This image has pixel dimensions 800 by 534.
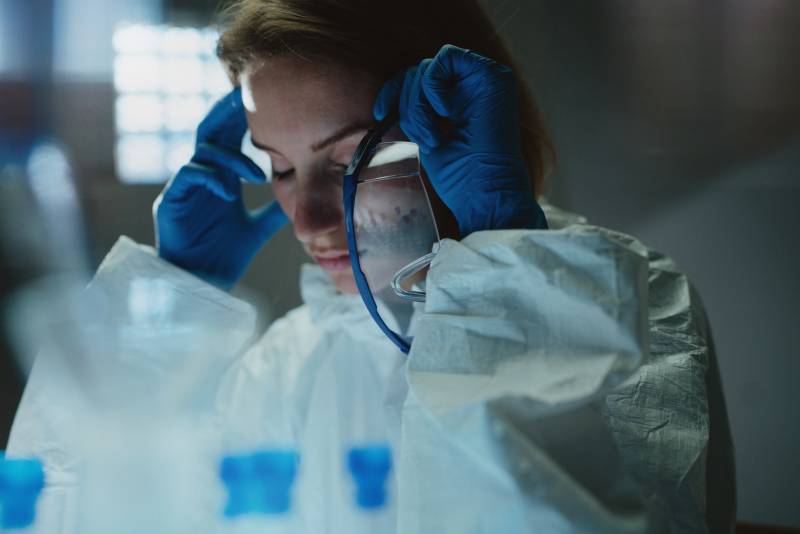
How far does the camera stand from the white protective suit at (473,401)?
581 mm

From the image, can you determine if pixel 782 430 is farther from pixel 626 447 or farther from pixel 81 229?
pixel 81 229

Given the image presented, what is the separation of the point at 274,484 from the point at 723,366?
820 mm

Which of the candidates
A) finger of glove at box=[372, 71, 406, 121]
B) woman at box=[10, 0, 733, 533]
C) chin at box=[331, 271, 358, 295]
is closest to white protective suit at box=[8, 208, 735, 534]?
woman at box=[10, 0, 733, 533]

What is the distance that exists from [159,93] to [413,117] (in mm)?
768

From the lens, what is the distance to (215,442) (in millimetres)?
1089

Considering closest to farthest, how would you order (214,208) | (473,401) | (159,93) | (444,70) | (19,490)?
(473,401) → (444,70) → (19,490) → (214,208) → (159,93)

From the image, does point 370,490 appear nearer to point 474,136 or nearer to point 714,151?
point 474,136

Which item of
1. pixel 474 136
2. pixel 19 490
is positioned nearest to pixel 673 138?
pixel 474 136

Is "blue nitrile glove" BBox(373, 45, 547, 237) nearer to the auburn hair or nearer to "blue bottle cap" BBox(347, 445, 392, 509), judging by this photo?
the auburn hair

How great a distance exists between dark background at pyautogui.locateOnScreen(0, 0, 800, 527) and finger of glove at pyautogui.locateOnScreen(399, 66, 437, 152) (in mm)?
504

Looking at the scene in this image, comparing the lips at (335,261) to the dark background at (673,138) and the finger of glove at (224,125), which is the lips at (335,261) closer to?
the finger of glove at (224,125)

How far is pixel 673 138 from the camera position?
1.23 m

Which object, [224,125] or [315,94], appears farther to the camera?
[224,125]

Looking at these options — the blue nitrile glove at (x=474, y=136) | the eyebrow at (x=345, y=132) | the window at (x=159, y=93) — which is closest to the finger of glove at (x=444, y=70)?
the blue nitrile glove at (x=474, y=136)
